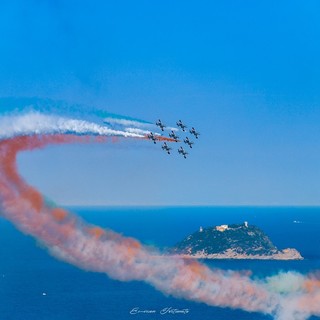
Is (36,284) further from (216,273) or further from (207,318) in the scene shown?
(216,273)

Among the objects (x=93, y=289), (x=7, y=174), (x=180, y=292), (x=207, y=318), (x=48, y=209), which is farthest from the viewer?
(x=93, y=289)

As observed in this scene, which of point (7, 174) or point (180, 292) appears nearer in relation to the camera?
point (7, 174)

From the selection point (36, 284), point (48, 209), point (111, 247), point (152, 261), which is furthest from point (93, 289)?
point (48, 209)

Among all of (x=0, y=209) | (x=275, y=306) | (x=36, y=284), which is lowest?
(x=275, y=306)

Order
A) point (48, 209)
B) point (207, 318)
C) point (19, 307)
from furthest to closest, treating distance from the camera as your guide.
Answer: point (19, 307) → point (207, 318) → point (48, 209)

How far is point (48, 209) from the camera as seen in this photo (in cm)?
8225

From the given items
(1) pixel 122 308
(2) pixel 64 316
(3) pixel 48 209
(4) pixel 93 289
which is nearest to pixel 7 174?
(3) pixel 48 209

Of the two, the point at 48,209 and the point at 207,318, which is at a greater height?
the point at 48,209

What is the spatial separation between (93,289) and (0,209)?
376ft

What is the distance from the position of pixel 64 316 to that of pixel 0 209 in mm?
81371

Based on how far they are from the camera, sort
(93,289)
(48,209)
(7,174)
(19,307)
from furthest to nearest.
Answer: (93,289) → (19,307) → (48,209) → (7,174)

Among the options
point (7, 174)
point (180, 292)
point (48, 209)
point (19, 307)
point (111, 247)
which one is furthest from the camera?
point (19, 307)

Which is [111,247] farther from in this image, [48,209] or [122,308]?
[122,308]

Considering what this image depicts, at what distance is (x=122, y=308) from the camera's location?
529 feet
